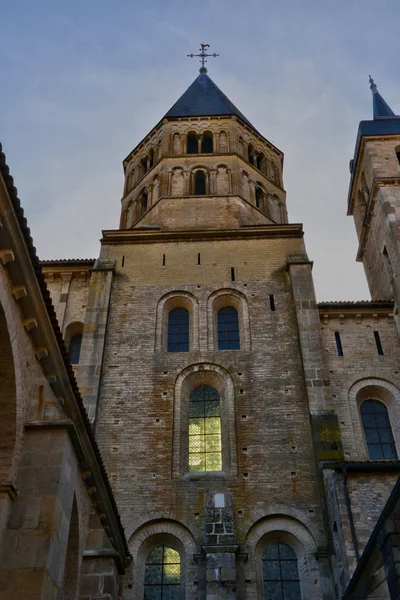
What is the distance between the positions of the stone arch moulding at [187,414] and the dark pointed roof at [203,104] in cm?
1412

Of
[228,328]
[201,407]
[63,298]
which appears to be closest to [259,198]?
[228,328]

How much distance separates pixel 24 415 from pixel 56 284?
12.0m

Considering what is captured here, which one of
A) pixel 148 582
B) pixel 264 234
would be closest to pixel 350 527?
pixel 148 582

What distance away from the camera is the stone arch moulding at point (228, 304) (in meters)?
18.7

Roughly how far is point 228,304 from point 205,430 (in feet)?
14.9

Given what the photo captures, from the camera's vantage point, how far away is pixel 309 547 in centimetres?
1459

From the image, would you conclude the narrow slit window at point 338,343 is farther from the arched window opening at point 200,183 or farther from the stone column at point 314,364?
the arched window opening at point 200,183

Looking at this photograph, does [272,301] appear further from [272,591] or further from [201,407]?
[272,591]

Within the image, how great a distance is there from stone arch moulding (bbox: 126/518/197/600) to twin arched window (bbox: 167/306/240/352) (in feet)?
17.7

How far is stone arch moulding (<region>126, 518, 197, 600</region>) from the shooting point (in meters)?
14.3

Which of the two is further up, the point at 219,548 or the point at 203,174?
the point at 203,174

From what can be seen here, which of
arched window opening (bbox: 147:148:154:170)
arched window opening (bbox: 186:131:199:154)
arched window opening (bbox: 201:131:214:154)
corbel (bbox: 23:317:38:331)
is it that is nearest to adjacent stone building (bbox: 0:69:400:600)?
corbel (bbox: 23:317:38:331)

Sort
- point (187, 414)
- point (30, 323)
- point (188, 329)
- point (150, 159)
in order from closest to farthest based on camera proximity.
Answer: point (30, 323) < point (187, 414) < point (188, 329) < point (150, 159)

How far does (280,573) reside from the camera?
1457cm
